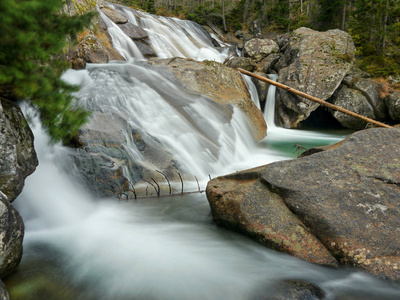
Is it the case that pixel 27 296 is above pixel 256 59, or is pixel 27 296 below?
below

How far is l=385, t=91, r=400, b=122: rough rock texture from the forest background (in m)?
1.51

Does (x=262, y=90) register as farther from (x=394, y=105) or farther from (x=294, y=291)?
(x=294, y=291)

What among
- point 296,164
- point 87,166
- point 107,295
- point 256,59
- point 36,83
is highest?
point 256,59

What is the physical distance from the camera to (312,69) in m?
12.9

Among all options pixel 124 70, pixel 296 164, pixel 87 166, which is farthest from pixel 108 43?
pixel 296 164

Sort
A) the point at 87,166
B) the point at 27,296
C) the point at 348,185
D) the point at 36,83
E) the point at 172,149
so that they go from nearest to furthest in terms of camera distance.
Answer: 1. the point at 27,296
2. the point at 36,83
3. the point at 348,185
4. the point at 87,166
5. the point at 172,149

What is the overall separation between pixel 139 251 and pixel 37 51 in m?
2.94

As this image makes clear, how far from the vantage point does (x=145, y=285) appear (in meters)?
3.27

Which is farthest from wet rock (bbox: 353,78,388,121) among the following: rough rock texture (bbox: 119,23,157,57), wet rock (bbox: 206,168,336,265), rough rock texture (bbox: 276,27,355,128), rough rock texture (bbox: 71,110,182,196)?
wet rock (bbox: 206,168,336,265)

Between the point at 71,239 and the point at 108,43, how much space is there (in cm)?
1163

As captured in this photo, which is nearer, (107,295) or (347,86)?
(107,295)

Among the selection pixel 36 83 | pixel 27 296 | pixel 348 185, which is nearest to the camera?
pixel 27 296

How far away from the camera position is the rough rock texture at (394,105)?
12009 millimetres

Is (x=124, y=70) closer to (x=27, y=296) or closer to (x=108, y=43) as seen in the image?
(x=108, y=43)
